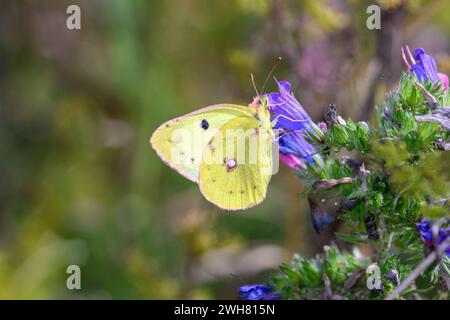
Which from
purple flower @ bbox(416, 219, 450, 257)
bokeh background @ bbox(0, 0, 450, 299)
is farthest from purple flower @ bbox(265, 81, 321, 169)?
bokeh background @ bbox(0, 0, 450, 299)

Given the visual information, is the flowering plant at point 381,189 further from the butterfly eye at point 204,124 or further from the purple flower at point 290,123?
the butterfly eye at point 204,124

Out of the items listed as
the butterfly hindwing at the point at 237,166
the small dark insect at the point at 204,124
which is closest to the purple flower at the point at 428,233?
the butterfly hindwing at the point at 237,166

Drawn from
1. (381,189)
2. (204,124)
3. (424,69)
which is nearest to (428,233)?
(381,189)

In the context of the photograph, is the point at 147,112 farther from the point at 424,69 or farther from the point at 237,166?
the point at 424,69

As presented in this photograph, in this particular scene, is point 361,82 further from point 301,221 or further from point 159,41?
point 159,41

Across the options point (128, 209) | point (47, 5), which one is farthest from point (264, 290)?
point (47, 5)
